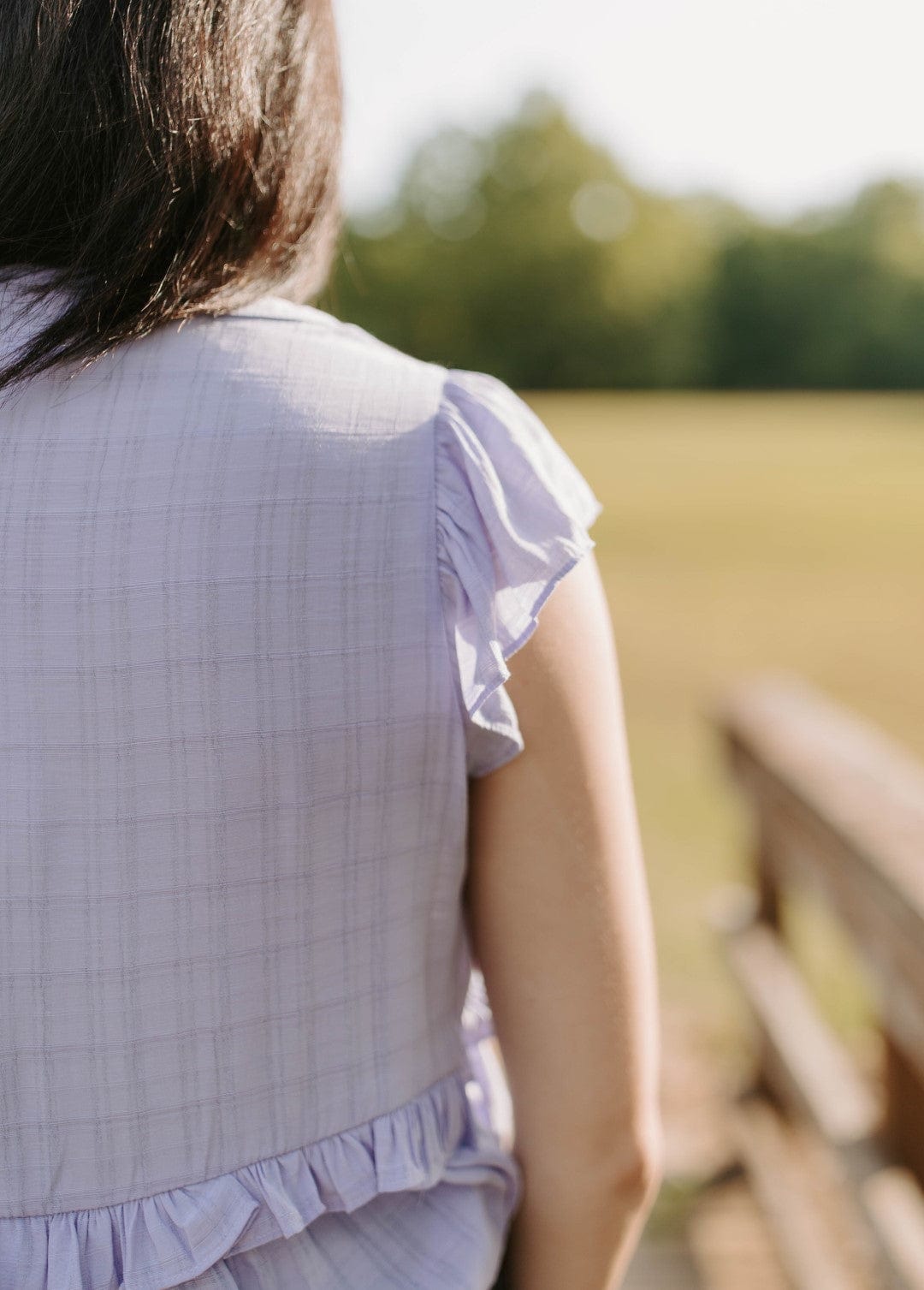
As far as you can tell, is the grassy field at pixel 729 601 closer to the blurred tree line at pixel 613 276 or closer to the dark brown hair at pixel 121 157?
the dark brown hair at pixel 121 157

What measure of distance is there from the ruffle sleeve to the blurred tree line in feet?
169

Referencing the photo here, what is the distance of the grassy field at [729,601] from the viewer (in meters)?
5.31

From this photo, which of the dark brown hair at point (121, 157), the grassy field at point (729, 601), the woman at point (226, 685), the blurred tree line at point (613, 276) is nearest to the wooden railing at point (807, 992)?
the grassy field at point (729, 601)

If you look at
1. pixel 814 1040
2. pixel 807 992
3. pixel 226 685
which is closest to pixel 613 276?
pixel 807 992

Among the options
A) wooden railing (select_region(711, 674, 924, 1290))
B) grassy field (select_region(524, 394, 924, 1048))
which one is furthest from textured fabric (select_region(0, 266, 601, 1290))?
grassy field (select_region(524, 394, 924, 1048))

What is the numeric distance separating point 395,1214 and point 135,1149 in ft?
0.80

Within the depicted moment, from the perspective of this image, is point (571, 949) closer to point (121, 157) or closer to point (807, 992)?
point (121, 157)

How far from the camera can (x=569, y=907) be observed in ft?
3.34

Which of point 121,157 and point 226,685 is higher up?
point 121,157

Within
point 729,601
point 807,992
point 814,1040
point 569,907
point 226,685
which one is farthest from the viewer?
point 729,601

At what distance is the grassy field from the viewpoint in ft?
17.4

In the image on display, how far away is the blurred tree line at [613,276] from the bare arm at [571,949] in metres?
51.5

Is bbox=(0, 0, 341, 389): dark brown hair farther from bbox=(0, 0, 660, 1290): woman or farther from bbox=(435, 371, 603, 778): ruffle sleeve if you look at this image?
bbox=(435, 371, 603, 778): ruffle sleeve

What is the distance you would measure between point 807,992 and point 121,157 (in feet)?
9.87
